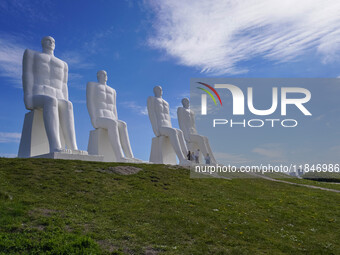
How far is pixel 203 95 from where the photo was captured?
2556 cm

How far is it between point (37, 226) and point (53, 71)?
13177 millimetres

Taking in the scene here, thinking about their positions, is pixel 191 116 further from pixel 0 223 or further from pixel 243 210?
pixel 0 223

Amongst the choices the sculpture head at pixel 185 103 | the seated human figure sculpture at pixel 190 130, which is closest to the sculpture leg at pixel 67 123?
the seated human figure sculpture at pixel 190 130

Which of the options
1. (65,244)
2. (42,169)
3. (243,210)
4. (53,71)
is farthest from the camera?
(53,71)

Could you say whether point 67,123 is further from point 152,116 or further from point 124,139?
point 152,116

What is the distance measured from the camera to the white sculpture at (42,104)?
62.7 ft

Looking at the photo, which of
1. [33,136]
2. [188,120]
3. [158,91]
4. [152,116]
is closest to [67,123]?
[33,136]

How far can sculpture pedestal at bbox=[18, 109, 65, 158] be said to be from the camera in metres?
19.7

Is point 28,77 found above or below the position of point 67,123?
above

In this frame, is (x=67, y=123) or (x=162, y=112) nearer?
(x=67, y=123)

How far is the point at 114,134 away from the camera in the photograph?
22266mm

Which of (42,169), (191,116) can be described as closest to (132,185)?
(42,169)

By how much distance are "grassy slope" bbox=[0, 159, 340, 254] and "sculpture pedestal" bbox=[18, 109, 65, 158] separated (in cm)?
387

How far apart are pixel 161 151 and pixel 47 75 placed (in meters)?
10.3
